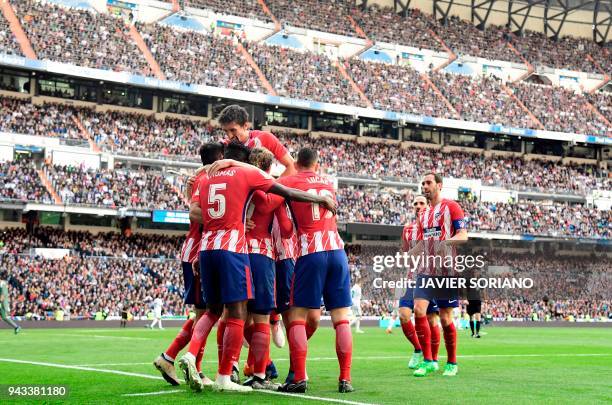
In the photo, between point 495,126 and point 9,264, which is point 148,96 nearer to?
point 9,264

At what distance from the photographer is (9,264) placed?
4288 centimetres

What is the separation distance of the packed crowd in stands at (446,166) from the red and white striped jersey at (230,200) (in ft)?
172

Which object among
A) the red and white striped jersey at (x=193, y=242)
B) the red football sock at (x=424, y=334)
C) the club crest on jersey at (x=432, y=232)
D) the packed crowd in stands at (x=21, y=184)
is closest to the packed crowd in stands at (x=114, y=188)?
the packed crowd in stands at (x=21, y=184)

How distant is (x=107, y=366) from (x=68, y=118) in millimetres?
44514

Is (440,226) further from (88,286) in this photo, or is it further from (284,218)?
(88,286)

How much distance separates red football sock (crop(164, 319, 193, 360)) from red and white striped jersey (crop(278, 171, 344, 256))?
1.79 meters

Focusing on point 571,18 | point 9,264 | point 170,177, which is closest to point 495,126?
point 571,18

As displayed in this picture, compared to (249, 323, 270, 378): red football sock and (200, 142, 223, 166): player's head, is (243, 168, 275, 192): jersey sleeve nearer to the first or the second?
(200, 142, 223, 166): player's head

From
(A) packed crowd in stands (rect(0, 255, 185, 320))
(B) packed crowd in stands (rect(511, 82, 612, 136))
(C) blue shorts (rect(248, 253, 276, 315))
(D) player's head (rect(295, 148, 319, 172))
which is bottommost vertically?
(A) packed crowd in stands (rect(0, 255, 185, 320))

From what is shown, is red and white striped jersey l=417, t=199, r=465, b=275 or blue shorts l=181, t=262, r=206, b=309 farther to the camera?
red and white striped jersey l=417, t=199, r=465, b=275

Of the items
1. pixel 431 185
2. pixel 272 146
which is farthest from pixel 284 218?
pixel 431 185

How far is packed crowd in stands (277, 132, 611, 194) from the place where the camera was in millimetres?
64500

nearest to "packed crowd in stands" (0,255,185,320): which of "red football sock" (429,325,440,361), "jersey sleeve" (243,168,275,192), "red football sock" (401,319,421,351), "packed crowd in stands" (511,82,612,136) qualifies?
"red football sock" (401,319,421,351)

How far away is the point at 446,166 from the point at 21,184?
117 feet
